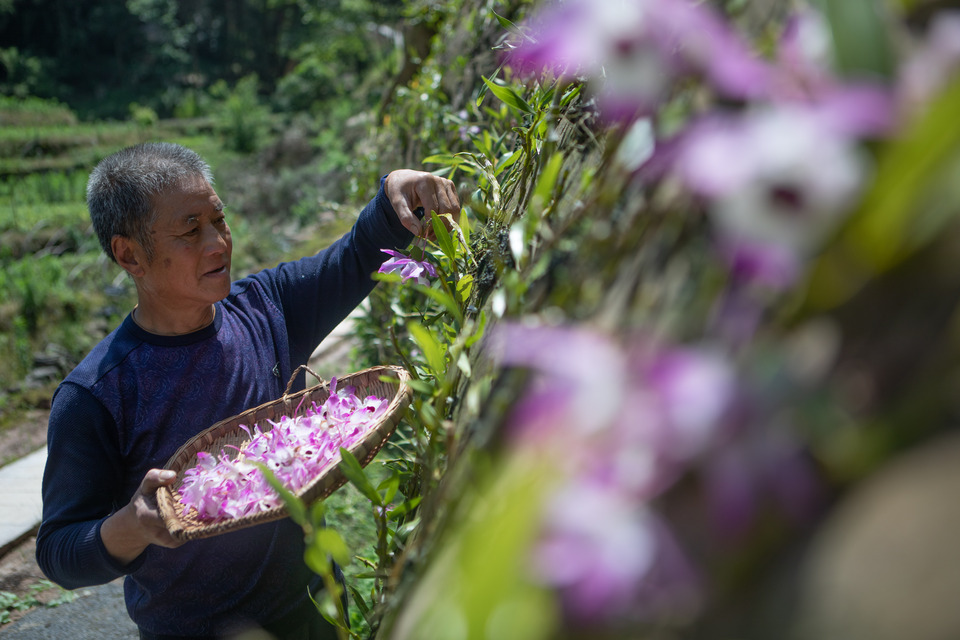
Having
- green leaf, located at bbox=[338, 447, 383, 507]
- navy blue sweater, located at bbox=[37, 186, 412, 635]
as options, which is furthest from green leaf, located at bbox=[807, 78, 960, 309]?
navy blue sweater, located at bbox=[37, 186, 412, 635]

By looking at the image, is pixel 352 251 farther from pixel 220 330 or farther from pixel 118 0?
pixel 118 0

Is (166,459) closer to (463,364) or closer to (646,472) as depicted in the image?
(463,364)

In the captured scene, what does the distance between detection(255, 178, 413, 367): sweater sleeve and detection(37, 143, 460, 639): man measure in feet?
0.15

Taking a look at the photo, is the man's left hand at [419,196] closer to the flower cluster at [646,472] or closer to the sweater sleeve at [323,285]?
the sweater sleeve at [323,285]

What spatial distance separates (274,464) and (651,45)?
0.89 meters

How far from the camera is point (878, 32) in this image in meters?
0.38

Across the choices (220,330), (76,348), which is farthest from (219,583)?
(76,348)

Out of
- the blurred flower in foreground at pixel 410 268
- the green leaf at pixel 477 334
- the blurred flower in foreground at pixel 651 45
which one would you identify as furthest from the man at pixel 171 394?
the blurred flower in foreground at pixel 651 45

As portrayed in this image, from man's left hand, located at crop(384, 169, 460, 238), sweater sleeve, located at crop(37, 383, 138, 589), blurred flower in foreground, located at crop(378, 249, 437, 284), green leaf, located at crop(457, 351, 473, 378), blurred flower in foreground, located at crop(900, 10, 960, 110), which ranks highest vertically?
blurred flower in foreground, located at crop(900, 10, 960, 110)

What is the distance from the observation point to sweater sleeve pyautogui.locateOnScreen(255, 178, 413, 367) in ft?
5.47

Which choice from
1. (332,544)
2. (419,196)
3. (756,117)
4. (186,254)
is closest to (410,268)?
(419,196)

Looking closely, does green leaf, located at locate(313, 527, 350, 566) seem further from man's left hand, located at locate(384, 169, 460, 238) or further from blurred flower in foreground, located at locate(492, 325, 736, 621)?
man's left hand, located at locate(384, 169, 460, 238)

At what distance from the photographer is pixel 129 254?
1501 millimetres

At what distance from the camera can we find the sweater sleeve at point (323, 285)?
167cm
